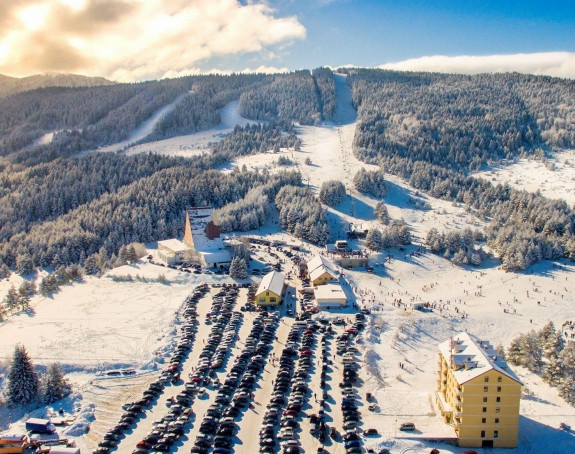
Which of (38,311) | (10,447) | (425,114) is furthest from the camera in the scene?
(425,114)

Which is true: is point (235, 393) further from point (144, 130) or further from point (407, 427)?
point (144, 130)

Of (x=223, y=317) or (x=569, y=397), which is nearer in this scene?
(x=569, y=397)

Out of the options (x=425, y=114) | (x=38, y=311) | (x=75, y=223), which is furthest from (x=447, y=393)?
(x=425, y=114)

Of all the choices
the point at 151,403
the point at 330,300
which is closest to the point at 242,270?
the point at 330,300

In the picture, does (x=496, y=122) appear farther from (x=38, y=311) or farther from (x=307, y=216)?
(x=38, y=311)

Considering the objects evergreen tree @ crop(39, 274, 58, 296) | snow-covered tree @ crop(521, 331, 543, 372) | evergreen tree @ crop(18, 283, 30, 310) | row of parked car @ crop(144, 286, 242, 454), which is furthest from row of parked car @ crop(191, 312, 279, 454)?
evergreen tree @ crop(39, 274, 58, 296)

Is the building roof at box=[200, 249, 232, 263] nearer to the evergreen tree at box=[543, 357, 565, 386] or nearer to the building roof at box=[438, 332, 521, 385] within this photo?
the building roof at box=[438, 332, 521, 385]
